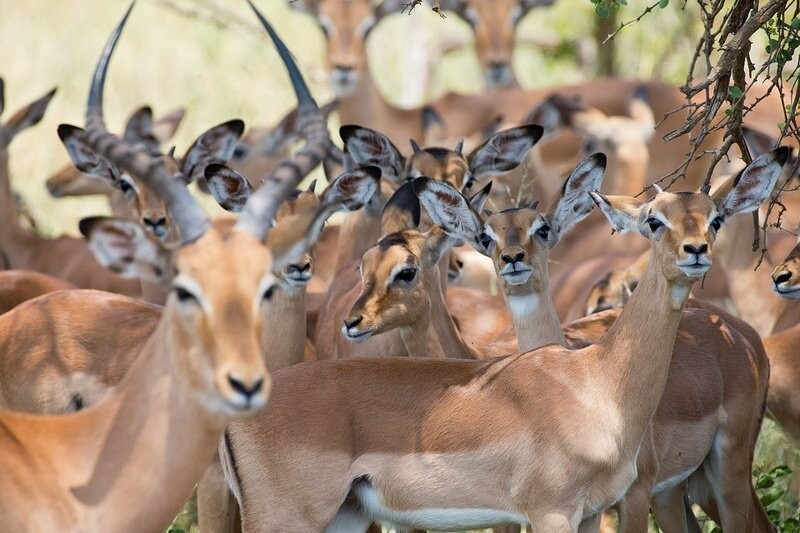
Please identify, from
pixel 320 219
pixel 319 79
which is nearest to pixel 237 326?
pixel 320 219

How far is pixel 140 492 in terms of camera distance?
3.77 m

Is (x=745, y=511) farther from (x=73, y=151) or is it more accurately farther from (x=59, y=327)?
(x=73, y=151)

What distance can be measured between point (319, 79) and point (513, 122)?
8.77 ft

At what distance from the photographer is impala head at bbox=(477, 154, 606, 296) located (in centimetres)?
541

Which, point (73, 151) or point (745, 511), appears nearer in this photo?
point (745, 511)

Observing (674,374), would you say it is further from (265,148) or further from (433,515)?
(265,148)

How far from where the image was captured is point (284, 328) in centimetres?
617

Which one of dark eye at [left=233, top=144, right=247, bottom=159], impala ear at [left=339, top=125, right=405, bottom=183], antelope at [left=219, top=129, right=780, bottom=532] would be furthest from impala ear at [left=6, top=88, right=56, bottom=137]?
antelope at [left=219, top=129, right=780, bottom=532]

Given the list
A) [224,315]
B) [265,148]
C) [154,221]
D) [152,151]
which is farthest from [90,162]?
[224,315]

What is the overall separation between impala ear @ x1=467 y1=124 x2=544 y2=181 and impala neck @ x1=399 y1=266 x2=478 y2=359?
1.44 metres

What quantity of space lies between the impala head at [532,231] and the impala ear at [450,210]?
6cm

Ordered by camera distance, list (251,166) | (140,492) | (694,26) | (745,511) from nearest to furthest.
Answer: (140,492), (745,511), (251,166), (694,26)

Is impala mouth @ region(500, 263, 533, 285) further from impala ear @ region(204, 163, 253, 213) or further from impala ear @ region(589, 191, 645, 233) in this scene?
impala ear @ region(204, 163, 253, 213)

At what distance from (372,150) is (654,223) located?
2497 millimetres
